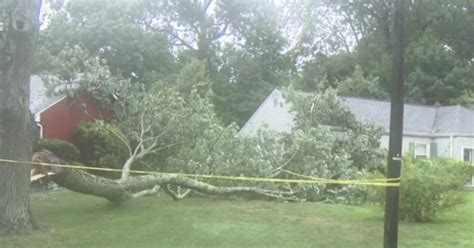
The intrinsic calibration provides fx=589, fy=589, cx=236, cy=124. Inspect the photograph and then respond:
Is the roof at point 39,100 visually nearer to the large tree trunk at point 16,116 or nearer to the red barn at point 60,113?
the red barn at point 60,113

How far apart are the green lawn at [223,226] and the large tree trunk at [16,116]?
484mm

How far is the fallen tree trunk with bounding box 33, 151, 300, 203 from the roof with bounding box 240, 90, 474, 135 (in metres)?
11.2

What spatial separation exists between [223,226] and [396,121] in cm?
420

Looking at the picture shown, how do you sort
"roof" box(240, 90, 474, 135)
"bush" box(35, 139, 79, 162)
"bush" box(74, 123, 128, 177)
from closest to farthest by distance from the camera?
"bush" box(35, 139, 79, 162)
"bush" box(74, 123, 128, 177)
"roof" box(240, 90, 474, 135)

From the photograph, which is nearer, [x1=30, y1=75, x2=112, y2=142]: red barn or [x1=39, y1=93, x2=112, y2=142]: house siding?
[x1=30, y1=75, x2=112, y2=142]: red barn

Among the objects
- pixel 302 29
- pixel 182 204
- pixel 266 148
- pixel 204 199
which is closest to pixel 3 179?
pixel 182 204

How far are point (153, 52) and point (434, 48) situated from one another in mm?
16975

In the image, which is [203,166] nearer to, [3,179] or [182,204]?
[182,204]

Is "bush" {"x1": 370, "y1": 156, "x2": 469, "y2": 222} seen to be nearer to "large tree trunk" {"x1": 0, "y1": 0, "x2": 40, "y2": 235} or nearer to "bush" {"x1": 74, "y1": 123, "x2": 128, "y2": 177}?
"large tree trunk" {"x1": 0, "y1": 0, "x2": 40, "y2": 235}

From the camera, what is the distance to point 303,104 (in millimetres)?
17844

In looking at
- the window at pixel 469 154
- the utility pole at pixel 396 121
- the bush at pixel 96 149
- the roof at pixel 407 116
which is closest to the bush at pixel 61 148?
the bush at pixel 96 149

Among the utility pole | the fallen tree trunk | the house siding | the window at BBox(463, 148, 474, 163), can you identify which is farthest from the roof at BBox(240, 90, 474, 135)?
the utility pole

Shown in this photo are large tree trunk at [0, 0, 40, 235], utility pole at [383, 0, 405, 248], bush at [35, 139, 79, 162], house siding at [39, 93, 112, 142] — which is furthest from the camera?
house siding at [39, 93, 112, 142]

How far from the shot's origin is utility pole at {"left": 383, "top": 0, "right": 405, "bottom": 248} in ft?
22.0
